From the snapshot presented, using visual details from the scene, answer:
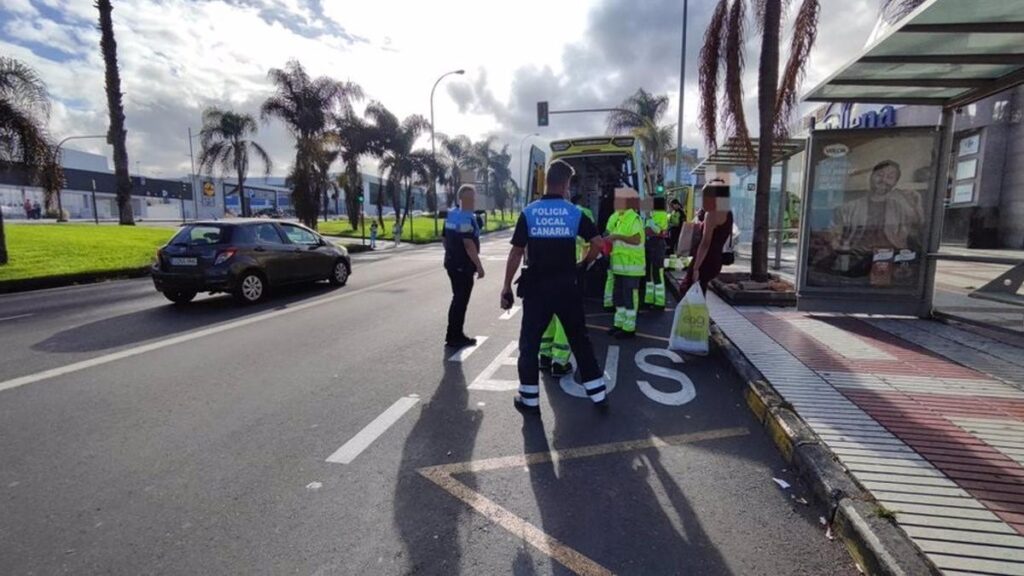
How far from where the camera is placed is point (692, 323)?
5.89m

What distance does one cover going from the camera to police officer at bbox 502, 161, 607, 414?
4316mm

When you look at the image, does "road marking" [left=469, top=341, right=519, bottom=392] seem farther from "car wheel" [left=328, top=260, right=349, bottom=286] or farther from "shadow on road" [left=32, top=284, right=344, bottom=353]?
"car wheel" [left=328, top=260, right=349, bottom=286]

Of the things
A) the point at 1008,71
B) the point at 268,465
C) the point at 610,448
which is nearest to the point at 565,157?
the point at 1008,71

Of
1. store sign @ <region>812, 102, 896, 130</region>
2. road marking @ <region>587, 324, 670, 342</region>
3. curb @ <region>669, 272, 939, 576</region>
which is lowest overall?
road marking @ <region>587, 324, 670, 342</region>

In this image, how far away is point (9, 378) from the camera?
205 inches

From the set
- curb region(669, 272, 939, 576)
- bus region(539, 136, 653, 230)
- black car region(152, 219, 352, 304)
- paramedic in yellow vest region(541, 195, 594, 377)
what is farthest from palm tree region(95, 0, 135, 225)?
curb region(669, 272, 939, 576)

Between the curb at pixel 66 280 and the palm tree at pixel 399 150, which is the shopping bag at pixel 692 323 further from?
the palm tree at pixel 399 150

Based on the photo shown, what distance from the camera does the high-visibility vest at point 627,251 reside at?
6.52m


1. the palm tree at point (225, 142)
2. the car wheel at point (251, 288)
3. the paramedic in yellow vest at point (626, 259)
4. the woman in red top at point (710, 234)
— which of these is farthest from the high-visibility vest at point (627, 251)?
the palm tree at point (225, 142)

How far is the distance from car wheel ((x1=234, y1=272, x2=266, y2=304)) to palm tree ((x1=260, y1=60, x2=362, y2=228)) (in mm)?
19788

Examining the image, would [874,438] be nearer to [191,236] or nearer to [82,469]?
[82,469]

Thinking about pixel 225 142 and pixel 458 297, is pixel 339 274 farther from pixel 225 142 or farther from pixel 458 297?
pixel 225 142

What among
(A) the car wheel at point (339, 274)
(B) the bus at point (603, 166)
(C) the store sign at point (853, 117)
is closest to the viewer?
(B) the bus at point (603, 166)

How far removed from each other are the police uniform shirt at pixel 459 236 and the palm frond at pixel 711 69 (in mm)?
6424
